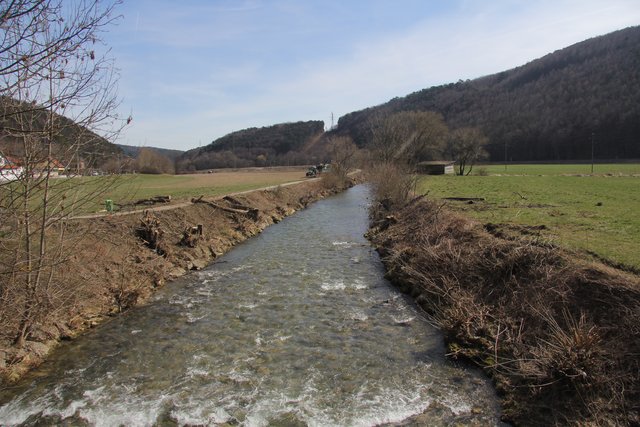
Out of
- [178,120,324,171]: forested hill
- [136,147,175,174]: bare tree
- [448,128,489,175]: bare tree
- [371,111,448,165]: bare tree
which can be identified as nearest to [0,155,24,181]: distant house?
[371,111,448,165]: bare tree

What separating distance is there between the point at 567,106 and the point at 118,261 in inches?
5383

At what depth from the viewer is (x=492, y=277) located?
11531mm

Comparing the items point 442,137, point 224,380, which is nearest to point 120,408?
→ point 224,380

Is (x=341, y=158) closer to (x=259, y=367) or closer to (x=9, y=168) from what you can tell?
(x=259, y=367)

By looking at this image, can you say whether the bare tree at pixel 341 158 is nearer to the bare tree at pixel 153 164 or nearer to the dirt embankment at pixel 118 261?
the dirt embankment at pixel 118 261

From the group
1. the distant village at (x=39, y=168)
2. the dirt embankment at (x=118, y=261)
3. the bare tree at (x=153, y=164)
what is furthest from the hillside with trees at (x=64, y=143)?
the bare tree at (x=153, y=164)

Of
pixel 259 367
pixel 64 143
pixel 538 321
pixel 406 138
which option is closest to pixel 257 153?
pixel 406 138

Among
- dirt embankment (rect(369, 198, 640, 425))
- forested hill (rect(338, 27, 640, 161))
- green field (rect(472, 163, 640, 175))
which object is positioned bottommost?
green field (rect(472, 163, 640, 175))

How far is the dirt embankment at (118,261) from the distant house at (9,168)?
9.49 feet

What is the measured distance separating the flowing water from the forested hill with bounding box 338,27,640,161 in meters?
101

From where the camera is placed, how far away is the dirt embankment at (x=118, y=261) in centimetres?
973

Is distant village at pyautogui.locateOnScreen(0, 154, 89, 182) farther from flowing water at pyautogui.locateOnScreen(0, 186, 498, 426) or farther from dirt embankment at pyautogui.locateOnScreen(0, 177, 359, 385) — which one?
flowing water at pyautogui.locateOnScreen(0, 186, 498, 426)

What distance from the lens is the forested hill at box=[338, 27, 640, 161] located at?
10506cm

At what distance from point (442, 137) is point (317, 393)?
76.1 metres
